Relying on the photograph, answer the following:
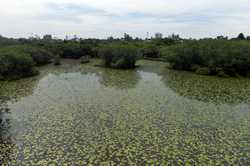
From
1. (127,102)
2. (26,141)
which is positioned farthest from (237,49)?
(26,141)

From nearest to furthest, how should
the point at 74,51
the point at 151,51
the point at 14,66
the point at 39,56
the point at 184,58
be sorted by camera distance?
1. the point at 14,66
2. the point at 184,58
3. the point at 39,56
4. the point at 151,51
5. the point at 74,51

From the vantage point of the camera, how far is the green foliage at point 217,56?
20203mm

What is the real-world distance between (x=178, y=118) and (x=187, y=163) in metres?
3.34

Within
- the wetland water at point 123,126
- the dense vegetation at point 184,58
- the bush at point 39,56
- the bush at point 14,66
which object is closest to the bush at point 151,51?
the dense vegetation at point 184,58

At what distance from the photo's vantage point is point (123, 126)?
785cm

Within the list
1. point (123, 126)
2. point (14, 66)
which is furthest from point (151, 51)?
point (123, 126)

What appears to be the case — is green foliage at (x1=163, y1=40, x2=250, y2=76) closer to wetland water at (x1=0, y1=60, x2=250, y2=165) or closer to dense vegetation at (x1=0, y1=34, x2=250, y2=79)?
dense vegetation at (x1=0, y1=34, x2=250, y2=79)

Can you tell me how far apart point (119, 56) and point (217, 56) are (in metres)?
10.2

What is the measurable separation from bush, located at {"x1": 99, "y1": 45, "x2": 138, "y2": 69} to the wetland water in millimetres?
10630

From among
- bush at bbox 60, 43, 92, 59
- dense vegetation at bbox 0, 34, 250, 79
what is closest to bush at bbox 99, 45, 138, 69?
dense vegetation at bbox 0, 34, 250, 79

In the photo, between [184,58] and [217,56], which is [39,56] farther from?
[217,56]

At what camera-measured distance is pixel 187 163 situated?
550 centimetres

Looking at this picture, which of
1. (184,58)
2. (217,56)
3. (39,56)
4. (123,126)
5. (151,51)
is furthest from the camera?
(151,51)

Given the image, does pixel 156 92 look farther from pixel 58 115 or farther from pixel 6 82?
pixel 6 82
